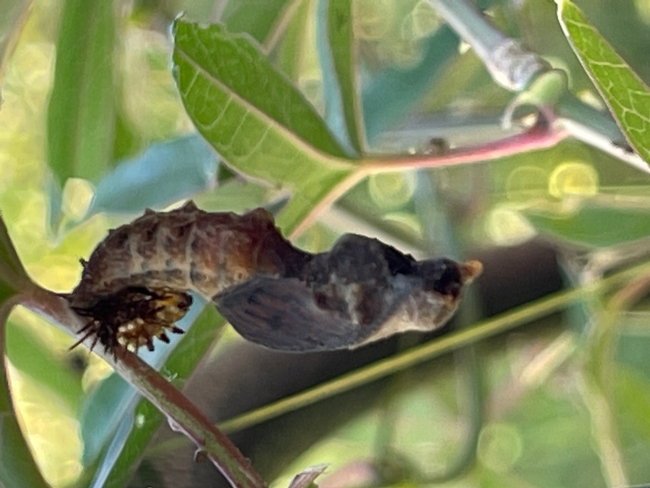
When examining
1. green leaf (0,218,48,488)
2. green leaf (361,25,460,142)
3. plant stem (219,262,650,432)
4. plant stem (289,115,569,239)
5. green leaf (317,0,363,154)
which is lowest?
plant stem (219,262,650,432)

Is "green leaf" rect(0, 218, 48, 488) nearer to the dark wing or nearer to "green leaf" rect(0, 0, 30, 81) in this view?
the dark wing

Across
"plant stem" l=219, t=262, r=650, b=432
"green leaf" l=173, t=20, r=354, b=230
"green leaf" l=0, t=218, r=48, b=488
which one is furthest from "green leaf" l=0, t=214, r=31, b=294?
"plant stem" l=219, t=262, r=650, b=432

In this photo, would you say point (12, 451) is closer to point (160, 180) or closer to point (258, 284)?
point (258, 284)

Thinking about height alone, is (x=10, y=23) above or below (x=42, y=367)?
above

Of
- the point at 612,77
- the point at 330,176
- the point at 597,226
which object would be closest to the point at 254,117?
the point at 330,176

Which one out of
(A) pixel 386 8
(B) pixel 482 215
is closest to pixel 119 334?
(B) pixel 482 215

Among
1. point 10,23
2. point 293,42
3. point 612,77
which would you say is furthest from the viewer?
point 293,42

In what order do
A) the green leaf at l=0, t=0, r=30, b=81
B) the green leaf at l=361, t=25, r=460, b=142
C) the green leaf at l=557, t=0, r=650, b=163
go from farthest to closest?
the green leaf at l=361, t=25, r=460, b=142
the green leaf at l=0, t=0, r=30, b=81
the green leaf at l=557, t=0, r=650, b=163

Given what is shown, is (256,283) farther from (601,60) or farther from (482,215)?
(482,215)
